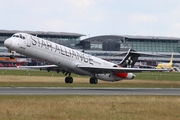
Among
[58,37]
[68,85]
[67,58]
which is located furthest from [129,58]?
[58,37]

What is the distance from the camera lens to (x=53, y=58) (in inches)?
2112

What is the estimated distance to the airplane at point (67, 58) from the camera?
5150 cm

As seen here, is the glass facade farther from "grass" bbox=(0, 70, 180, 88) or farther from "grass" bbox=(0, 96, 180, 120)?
"grass" bbox=(0, 96, 180, 120)

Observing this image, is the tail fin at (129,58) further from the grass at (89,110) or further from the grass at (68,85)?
the grass at (89,110)

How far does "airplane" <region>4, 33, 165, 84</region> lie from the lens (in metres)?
51.5

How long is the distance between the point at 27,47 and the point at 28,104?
2476 cm

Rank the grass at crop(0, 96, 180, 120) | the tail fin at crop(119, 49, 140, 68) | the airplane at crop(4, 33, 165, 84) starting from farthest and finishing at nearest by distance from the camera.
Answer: the tail fin at crop(119, 49, 140, 68), the airplane at crop(4, 33, 165, 84), the grass at crop(0, 96, 180, 120)

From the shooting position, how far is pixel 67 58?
2173 inches

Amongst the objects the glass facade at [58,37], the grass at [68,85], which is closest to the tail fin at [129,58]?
the grass at [68,85]

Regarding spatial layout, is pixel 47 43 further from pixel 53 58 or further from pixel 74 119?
pixel 74 119

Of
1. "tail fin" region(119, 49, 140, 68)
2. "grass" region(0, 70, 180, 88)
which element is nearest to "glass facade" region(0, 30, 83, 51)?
"grass" region(0, 70, 180, 88)

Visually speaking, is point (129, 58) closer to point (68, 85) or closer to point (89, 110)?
point (68, 85)

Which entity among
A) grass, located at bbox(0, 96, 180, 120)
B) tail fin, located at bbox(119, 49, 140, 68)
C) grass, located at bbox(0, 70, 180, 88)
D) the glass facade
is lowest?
grass, located at bbox(0, 70, 180, 88)

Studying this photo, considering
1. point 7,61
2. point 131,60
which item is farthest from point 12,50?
point 7,61
